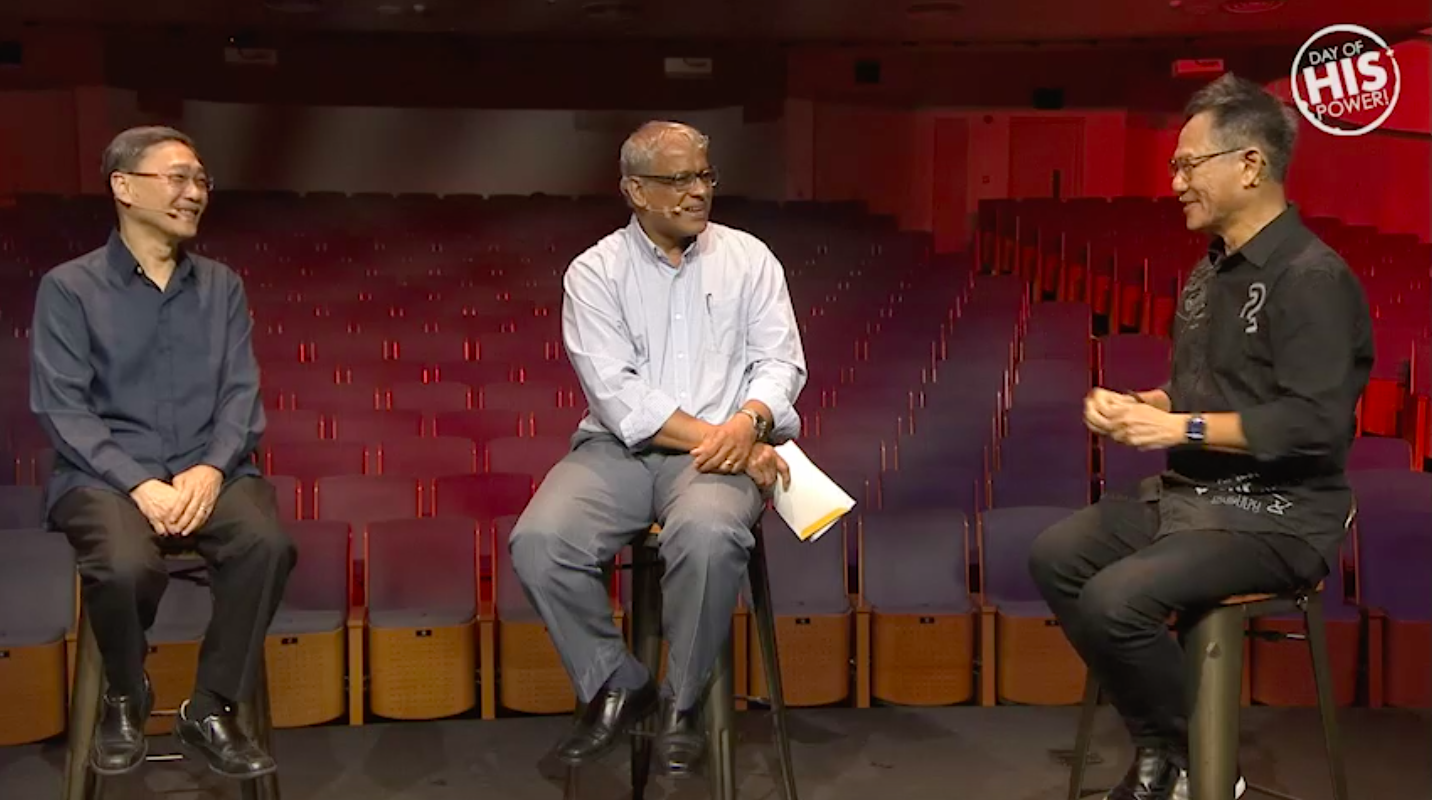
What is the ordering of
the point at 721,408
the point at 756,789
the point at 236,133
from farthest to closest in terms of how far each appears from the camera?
the point at 236,133 < the point at 756,789 < the point at 721,408

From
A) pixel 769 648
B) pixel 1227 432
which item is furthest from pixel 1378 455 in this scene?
pixel 769 648


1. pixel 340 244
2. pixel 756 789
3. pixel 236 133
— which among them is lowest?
pixel 756 789

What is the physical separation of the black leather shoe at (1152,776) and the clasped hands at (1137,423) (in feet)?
1.70

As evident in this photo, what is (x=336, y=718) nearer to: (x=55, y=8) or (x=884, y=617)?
(x=884, y=617)

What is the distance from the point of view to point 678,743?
2195 mm

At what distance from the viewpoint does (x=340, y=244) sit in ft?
26.3

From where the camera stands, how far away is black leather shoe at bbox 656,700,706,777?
2193 mm

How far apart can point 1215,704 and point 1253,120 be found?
2.73ft

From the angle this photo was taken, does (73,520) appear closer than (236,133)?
Yes

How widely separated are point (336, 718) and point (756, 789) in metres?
0.98

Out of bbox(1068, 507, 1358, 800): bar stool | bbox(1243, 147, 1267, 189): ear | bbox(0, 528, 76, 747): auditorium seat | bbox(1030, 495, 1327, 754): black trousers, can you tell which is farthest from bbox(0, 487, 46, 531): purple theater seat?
bbox(1243, 147, 1267, 189): ear

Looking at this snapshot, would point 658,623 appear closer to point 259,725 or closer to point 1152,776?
point 259,725

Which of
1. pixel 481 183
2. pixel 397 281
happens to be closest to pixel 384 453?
pixel 397 281

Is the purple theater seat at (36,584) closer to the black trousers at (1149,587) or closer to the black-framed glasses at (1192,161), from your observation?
the black trousers at (1149,587)
